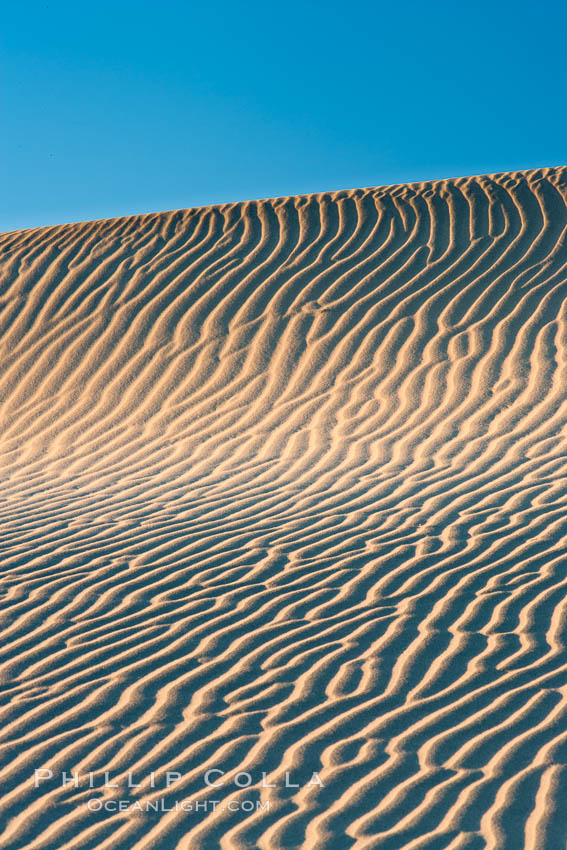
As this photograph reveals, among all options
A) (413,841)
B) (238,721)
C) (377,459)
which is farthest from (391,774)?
(377,459)

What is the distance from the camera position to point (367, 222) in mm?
10906

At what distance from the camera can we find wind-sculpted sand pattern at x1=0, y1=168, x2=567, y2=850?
2926 mm

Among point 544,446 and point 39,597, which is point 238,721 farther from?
point 544,446

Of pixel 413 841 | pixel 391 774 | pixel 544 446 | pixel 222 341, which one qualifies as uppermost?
pixel 222 341

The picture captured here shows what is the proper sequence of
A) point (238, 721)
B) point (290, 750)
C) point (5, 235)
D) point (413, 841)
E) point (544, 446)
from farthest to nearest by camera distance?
point (5, 235) < point (544, 446) < point (238, 721) < point (290, 750) < point (413, 841)

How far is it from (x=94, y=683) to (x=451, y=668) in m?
1.52

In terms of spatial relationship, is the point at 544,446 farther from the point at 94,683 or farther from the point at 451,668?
the point at 94,683

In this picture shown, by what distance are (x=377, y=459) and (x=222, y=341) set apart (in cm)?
305

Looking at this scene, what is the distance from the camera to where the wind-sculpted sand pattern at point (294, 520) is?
293cm

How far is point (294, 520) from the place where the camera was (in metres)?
5.57

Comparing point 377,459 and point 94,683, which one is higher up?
point 377,459

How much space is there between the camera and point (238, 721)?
330cm

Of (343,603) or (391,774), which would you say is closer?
(391,774)

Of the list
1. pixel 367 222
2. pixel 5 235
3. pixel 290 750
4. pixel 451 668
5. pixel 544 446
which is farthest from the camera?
pixel 5 235
